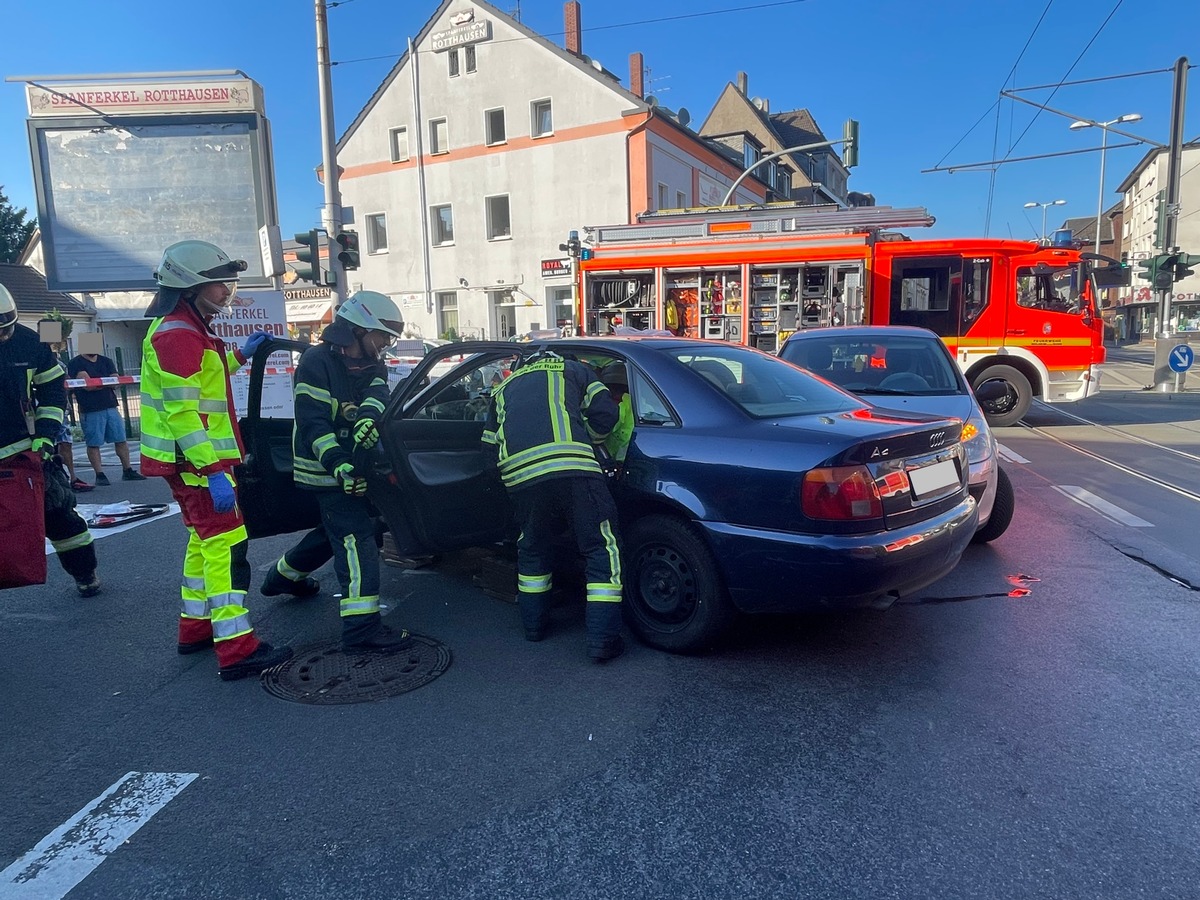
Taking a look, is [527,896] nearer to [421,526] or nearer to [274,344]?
[421,526]

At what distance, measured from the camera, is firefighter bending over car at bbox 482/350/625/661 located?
3.83 metres

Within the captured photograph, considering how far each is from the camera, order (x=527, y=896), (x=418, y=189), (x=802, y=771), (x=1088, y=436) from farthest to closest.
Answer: (x=418, y=189)
(x=1088, y=436)
(x=802, y=771)
(x=527, y=896)

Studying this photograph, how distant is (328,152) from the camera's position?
11.5m

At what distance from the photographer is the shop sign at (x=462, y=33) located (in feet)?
93.3

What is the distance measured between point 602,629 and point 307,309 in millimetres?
34308

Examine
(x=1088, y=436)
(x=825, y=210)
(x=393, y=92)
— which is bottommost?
(x=1088, y=436)

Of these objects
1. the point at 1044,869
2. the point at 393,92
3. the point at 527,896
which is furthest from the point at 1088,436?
the point at 393,92

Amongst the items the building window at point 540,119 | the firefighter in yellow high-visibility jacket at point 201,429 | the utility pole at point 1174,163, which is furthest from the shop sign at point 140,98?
the utility pole at point 1174,163

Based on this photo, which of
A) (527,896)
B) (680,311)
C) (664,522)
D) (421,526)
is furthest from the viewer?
(680,311)

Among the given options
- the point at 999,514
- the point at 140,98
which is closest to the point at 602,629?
the point at 999,514

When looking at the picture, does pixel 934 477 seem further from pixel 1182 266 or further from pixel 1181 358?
pixel 1182 266

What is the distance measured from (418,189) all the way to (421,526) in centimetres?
2831

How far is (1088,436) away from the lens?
11578 millimetres

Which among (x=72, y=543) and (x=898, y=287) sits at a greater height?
(x=898, y=287)
